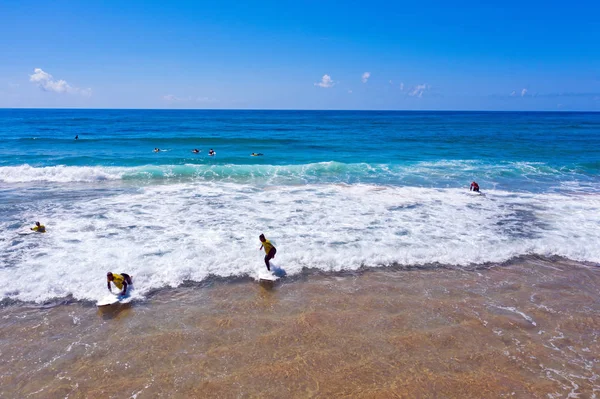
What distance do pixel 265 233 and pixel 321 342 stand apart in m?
6.67

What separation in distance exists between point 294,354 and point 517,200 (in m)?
17.2

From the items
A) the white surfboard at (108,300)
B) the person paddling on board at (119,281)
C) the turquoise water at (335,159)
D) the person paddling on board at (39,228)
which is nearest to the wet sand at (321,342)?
the white surfboard at (108,300)

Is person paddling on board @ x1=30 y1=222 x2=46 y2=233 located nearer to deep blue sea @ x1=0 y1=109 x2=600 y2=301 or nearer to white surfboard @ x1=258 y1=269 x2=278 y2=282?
deep blue sea @ x1=0 y1=109 x2=600 y2=301

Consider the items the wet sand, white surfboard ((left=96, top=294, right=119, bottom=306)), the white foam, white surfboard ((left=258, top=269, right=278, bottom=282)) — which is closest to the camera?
the wet sand

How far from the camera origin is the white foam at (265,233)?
10.9m

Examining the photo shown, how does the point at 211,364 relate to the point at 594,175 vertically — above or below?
below

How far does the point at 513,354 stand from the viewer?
741 cm

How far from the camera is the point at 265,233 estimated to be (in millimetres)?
13883

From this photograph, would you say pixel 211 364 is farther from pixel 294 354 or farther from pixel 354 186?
pixel 354 186

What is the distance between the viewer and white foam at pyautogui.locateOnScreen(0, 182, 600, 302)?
429 inches

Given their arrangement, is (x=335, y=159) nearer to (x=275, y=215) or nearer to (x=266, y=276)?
(x=275, y=215)

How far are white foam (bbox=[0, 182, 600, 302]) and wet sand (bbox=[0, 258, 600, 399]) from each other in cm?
122

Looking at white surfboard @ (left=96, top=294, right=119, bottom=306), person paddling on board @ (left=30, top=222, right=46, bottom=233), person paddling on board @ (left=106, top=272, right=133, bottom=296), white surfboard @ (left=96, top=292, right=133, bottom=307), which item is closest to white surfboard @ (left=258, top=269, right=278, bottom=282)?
white surfboard @ (left=96, top=292, right=133, bottom=307)

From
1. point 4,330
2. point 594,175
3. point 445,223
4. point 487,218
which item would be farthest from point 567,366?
point 594,175
